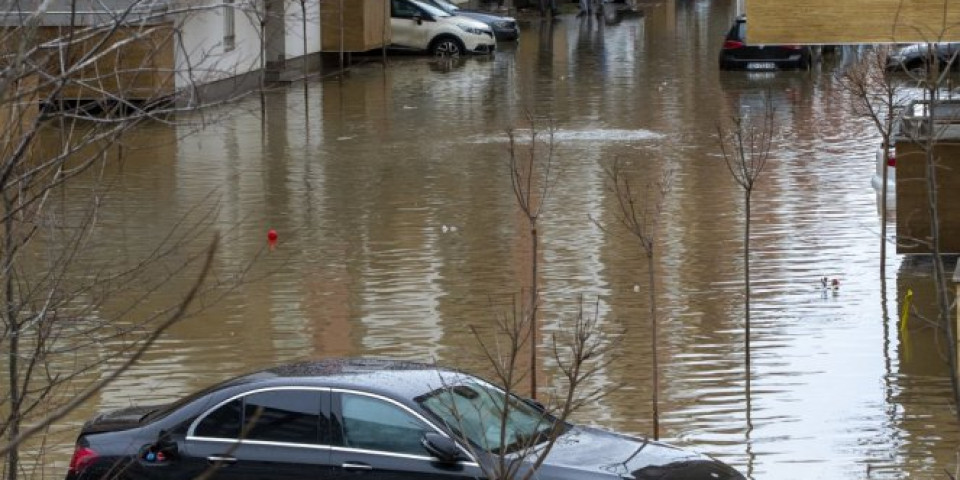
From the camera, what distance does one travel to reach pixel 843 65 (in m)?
42.3

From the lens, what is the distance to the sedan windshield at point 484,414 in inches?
365

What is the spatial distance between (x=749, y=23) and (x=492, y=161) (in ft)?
33.4

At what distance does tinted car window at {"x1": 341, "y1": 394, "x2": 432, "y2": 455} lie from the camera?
9.29m

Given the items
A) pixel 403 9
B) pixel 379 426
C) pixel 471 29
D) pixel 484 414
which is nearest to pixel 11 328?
pixel 379 426

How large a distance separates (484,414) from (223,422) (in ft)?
4.82

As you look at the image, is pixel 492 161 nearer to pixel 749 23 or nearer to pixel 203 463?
pixel 749 23

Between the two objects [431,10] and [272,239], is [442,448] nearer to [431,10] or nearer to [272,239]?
[272,239]

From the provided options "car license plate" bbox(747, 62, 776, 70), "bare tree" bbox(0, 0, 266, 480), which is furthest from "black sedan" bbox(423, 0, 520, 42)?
"bare tree" bbox(0, 0, 266, 480)

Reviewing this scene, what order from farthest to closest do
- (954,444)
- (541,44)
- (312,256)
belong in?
(541,44) < (312,256) < (954,444)

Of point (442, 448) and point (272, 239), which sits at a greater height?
point (442, 448)

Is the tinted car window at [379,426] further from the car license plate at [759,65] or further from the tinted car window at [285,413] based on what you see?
the car license plate at [759,65]

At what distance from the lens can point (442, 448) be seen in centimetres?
909

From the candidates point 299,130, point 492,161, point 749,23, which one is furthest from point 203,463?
point 299,130

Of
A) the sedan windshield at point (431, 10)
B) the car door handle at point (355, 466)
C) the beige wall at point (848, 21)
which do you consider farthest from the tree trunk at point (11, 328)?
the sedan windshield at point (431, 10)
